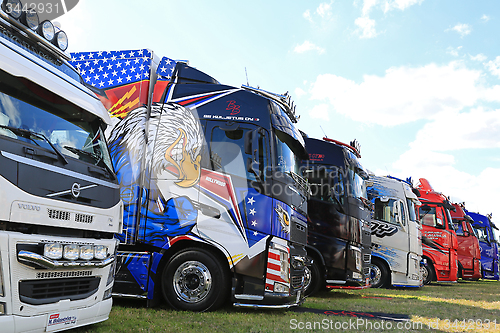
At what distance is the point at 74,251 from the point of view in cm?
383

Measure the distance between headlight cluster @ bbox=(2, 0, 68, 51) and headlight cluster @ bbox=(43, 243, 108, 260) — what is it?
220cm

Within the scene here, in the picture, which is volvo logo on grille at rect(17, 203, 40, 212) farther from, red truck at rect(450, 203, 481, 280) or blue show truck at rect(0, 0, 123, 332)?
red truck at rect(450, 203, 481, 280)

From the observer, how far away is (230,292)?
610 centimetres

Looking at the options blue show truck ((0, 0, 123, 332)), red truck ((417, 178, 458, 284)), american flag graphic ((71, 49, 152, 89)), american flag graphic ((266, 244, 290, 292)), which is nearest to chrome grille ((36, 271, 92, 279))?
blue show truck ((0, 0, 123, 332))

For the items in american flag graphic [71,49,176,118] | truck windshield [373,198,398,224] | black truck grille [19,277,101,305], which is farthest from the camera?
truck windshield [373,198,398,224]

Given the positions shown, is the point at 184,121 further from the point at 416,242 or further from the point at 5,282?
the point at 416,242

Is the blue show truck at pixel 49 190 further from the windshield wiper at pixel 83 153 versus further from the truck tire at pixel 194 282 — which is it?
the truck tire at pixel 194 282

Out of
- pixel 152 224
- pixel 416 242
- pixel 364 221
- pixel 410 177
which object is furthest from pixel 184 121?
pixel 410 177

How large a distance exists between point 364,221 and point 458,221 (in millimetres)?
10132

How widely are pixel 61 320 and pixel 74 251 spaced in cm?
60

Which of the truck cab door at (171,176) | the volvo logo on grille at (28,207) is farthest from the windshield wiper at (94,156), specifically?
the truck cab door at (171,176)

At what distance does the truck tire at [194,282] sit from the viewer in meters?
6.04

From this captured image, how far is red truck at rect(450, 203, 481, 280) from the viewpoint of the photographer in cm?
1784

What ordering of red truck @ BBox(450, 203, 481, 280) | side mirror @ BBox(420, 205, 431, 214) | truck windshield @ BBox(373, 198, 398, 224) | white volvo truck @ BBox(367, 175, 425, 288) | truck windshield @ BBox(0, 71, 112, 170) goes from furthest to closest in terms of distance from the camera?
red truck @ BBox(450, 203, 481, 280)
side mirror @ BBox(420, 205, 431, 214)
truck windshield @ BBox(373, 198, 398, 224)
white volvo truck @ BBox(367, 175, 425, 288)
truck windshield @ BBox(0, 71, 112, 170)
